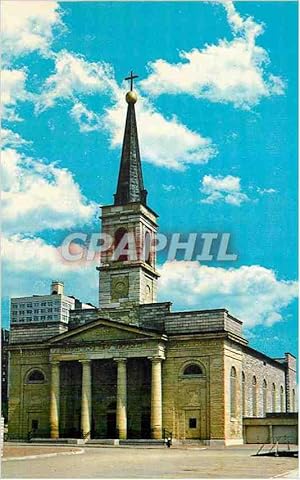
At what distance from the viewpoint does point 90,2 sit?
23.1 m

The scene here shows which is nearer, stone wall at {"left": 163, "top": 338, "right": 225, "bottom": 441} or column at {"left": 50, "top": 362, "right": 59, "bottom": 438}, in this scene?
stone wall at {"left": 163, "top": 338, "right": 225, "bottom": 441}

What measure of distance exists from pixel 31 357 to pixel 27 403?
319 cm

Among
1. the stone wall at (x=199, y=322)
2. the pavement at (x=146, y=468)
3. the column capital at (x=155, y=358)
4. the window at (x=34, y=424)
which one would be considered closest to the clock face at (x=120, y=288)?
the stone wall at (x=199, y=322)

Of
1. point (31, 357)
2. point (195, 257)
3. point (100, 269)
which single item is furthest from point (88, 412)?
point (195, 257)

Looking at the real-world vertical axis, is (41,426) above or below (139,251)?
below

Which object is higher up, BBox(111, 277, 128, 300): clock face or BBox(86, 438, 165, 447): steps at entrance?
BBox(111, 277, 128, 300): clock face

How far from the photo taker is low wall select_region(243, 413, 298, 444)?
48.7 metres

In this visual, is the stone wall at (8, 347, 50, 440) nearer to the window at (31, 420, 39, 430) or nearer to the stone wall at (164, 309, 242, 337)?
the window at (31, 420, 39, 430)

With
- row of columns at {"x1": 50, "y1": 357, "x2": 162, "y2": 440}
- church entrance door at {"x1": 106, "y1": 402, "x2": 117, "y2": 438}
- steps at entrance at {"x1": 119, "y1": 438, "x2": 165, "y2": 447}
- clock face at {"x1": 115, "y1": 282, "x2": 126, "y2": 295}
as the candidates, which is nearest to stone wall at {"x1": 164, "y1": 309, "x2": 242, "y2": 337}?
row of columns at {"x1": 50, "y1": 357, "x2": 162, "y2": 440}

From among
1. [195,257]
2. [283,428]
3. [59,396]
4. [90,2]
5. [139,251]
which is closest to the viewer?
[90,2]

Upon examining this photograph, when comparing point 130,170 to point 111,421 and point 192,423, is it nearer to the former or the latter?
point 111,421

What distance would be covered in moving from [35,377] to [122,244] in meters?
11.5

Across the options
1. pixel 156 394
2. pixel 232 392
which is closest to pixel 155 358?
pixel 156 394

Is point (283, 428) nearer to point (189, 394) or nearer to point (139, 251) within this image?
point (189, 394)
